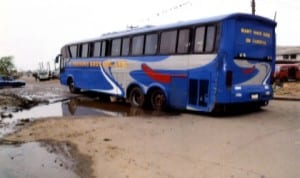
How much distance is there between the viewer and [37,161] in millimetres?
7395

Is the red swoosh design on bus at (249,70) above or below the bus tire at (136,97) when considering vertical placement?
above

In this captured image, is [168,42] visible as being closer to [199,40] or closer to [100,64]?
[199,40]

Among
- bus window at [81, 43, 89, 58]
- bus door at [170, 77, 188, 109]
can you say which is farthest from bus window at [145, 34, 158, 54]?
bus window at [81, 43, 89, 58]

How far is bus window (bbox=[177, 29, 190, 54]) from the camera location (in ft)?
42.5

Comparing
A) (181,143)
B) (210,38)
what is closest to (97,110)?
(210,38)

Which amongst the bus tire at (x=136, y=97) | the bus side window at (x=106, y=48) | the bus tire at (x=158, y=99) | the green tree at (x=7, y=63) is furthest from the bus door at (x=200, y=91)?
the green tree at (x=7, y=63)

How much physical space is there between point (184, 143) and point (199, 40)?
192 inches

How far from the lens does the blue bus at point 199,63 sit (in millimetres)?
11789

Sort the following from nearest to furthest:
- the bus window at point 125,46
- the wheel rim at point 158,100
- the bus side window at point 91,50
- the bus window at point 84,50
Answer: the wheel rim at point 158,100 → the bus window at point 125,46 → the bus side window at point 91,50 → the bus window at point 84,50

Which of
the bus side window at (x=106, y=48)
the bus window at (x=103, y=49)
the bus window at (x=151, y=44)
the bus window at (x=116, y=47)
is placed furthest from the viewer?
the bus window at (x=103, y=49)

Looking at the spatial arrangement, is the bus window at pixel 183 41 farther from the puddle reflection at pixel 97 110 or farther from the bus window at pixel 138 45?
the puddle reflection at pixel 97 110

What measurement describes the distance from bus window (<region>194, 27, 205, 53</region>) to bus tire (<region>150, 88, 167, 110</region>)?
2.39 meters

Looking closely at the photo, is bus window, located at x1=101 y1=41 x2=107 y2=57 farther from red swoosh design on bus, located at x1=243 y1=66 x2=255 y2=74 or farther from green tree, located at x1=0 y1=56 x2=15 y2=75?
green tree, located at x1=0 y1=56 x2=15 y2=75

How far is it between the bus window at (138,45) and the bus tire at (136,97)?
1481mm
